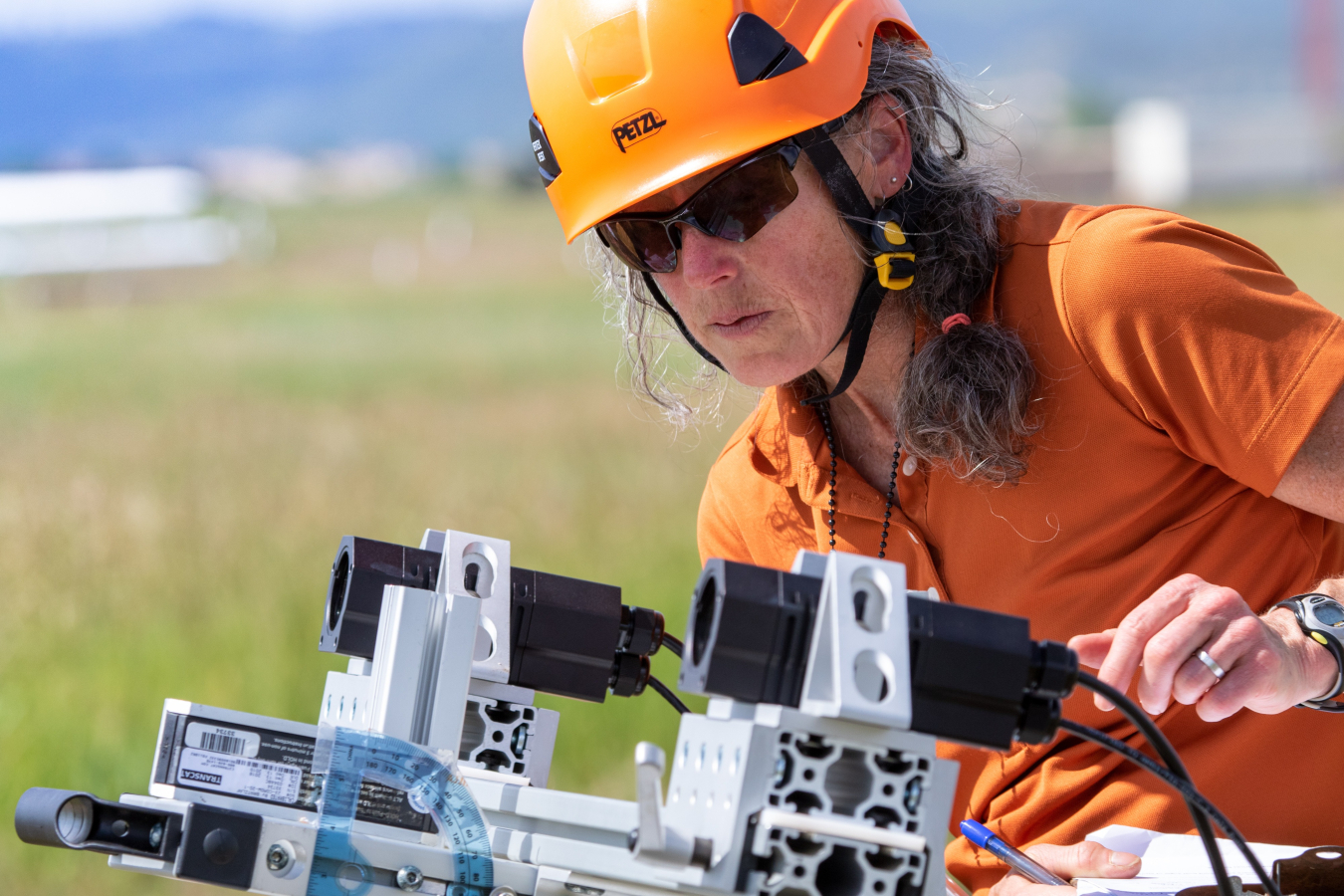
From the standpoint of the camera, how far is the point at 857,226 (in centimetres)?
249

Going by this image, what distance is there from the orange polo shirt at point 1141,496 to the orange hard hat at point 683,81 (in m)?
0.50

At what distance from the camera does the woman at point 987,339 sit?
2188mm

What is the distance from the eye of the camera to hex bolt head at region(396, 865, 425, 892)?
149 centimetres

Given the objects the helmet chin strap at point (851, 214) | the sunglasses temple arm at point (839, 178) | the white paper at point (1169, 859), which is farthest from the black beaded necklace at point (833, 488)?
the white paper at point (1169, 859)

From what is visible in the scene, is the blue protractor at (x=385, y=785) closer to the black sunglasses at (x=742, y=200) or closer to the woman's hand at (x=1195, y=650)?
the woman's hand at (x=1195, y=650)

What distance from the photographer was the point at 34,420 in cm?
1329

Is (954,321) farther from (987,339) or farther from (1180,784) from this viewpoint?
(1180,784)

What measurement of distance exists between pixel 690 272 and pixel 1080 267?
2.27ft

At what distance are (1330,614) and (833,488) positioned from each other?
1032mm

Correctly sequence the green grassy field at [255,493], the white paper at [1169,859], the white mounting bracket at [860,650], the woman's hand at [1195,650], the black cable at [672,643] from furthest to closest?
the green grassy field at [255,493] < the black cable at [672,643] < the white paper at [1169,859] < the woman's hand at [1195,650] < the white mounting bracket at [860,650]

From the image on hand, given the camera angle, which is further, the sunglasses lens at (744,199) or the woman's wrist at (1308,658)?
the sunglasses lens at (744,199)

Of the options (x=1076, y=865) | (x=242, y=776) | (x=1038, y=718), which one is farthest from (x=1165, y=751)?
(x=242, y=776)

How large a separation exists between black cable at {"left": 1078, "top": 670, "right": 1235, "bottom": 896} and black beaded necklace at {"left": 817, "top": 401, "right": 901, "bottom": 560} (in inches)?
39.3

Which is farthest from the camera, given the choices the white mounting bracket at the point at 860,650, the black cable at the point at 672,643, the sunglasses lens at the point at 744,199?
the sunglasses lens at the point at 744,199
